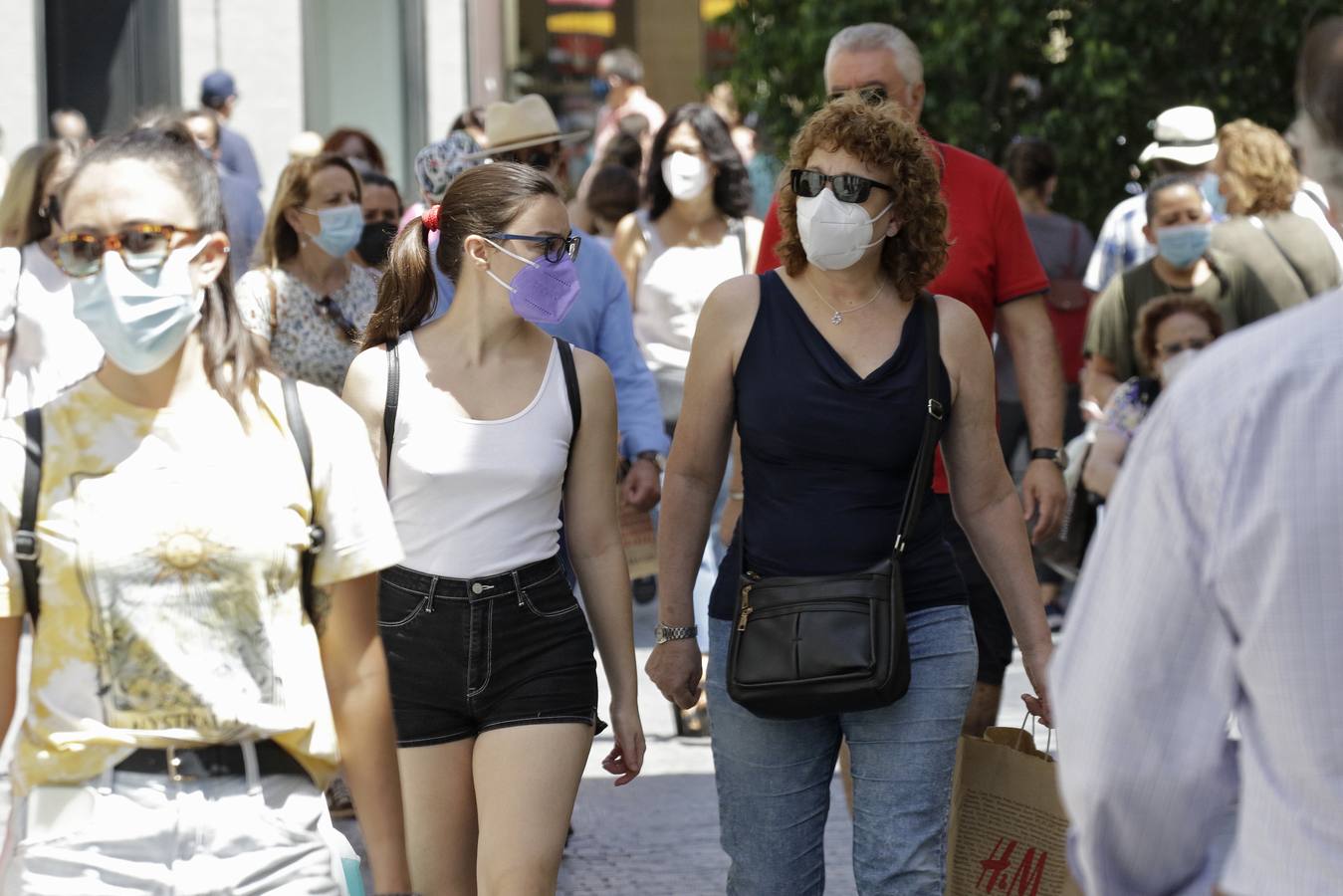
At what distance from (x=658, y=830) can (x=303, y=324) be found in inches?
73.5

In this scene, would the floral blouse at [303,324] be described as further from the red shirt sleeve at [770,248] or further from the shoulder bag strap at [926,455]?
the shoulder bag strap at [926,455]

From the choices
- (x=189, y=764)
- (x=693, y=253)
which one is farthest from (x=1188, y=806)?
(x=693, y=253)

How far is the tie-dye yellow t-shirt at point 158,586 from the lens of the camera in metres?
2.70

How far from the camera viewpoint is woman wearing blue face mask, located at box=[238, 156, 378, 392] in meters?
6.20

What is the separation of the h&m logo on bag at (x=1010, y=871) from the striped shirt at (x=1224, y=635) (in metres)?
2.18

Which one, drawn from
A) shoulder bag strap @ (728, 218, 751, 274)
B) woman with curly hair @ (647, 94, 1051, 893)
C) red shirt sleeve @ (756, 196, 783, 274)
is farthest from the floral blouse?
woman with curly hair @ (647, 94, 1051, 893)

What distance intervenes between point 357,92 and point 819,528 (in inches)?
496

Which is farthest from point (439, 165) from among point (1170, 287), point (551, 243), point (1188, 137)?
point (1188, 137)

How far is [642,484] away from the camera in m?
6.05

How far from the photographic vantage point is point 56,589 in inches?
107

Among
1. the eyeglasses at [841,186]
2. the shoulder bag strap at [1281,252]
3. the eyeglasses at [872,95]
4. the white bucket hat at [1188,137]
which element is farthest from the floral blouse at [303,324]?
the white bucket hat at [1188,137]

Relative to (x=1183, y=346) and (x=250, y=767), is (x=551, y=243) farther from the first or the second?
(x=1183, y=346)

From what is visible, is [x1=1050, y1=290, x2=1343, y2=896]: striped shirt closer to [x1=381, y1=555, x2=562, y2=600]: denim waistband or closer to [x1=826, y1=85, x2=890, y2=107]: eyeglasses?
[x1=381, y1=555, x2=562, y2=600]: denim waistband

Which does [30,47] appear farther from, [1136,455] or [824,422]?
[1136,455]
